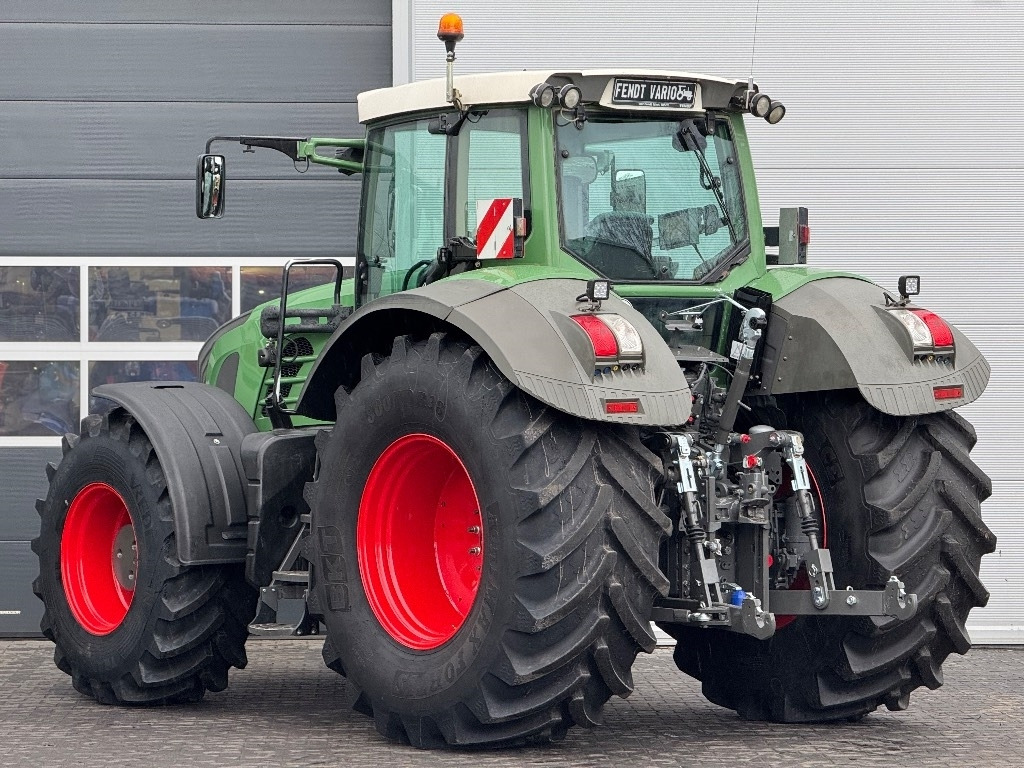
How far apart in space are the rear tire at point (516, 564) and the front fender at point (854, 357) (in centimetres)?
103

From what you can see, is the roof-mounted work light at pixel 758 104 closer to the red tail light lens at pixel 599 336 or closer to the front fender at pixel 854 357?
the front fender at pixel 854 357

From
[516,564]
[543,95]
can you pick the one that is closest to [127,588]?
[516,564]

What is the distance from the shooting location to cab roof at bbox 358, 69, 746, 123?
22.9 ft

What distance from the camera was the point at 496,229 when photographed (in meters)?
6.95

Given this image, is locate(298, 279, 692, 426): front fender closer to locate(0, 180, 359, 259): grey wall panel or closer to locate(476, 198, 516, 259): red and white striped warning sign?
locate(476, 198, 516, 259): red and white striped warning sign

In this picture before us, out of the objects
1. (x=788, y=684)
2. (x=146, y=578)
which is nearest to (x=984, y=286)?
(x=788, y=684)

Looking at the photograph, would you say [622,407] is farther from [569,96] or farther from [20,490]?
[20,490]

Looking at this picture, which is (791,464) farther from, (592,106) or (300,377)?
(300,377)

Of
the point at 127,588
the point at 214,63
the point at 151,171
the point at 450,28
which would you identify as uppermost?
the point at 214,63

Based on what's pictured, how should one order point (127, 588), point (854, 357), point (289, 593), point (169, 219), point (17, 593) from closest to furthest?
point (854, 357)
point (289, 593)
point (127, 588)
point (17, 593)
point (169, 219)

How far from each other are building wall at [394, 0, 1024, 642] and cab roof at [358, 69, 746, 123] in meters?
3.32

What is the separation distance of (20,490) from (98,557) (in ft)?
8.93

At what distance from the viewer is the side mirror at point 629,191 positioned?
7.07 meters

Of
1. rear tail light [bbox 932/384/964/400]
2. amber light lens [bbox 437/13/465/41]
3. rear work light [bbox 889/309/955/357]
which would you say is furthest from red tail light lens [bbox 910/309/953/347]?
amber light lens [bbox 437/13/465/41]
